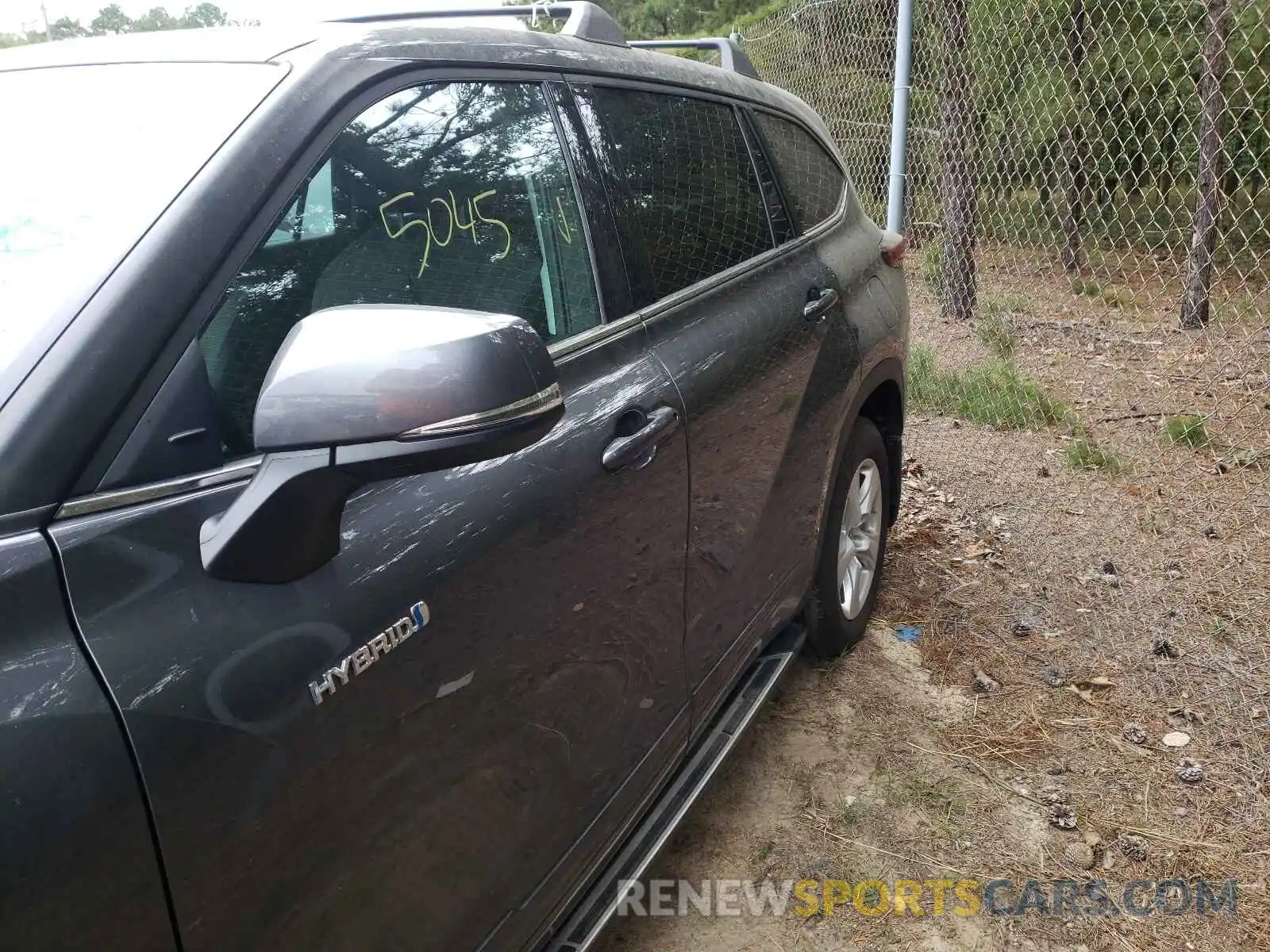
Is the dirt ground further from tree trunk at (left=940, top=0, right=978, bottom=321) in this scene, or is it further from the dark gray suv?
tree trunk at (left=940, top=0, right=978, bottom=321)

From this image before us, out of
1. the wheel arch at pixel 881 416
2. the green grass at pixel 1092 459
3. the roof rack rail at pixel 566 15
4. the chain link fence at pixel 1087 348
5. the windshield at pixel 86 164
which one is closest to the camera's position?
the windshield at pixel 86 164

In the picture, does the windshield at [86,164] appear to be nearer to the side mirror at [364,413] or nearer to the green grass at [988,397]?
the side mirror at [364,413]

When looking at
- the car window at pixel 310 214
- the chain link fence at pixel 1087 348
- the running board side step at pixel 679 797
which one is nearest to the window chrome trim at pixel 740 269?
the car window at pixel 310 214

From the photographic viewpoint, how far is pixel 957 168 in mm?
7551

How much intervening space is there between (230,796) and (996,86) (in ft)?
34.1

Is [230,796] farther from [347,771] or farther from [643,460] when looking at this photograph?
[643,460]

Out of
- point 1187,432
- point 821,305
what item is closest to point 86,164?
point 821,305

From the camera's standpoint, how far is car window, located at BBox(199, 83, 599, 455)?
1.30 meters

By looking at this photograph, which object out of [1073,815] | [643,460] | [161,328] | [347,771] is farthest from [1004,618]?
[161,328]

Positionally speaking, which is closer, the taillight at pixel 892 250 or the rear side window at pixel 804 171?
the rear side window at pixel 804 171

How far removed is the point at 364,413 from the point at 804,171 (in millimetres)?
2492

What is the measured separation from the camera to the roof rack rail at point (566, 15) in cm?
208

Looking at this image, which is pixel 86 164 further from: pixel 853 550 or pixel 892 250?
pixel 892 250

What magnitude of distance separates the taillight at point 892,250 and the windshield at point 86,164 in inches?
99.9
